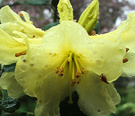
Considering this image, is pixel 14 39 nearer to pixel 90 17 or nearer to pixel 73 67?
pixel 73 67

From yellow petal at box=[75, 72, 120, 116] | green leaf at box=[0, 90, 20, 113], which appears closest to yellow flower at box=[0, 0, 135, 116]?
yellow petal at box=[75, 72, 120, 116]

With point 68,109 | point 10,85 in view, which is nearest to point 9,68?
point 10,85

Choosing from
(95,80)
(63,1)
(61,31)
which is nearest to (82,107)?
(95,80)

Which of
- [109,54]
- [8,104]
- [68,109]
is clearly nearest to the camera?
[109,54]

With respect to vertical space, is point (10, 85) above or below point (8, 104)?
above

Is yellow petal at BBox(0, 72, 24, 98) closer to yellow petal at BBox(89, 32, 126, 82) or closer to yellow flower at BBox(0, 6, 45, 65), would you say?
yellow flower at BBox(0, 6, 45, 65)

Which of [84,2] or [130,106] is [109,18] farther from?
[130,106]

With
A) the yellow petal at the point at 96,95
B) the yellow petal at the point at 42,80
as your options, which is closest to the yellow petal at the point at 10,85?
the yellow petal at the point at 42,80

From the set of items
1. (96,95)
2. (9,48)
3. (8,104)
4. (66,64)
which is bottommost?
(8,104)
